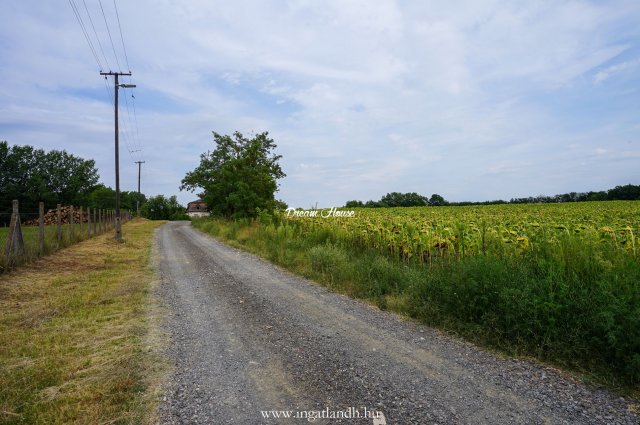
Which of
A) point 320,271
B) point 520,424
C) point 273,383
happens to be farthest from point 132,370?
point 320,271

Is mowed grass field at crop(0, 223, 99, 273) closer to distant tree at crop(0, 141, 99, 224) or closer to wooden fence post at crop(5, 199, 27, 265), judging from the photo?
wooden fence post at crop(5, 199, 27, 265)

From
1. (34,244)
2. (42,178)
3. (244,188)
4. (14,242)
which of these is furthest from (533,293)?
(42,178)

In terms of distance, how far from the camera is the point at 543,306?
4.76 metres

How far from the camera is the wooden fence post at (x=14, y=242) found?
10105mm

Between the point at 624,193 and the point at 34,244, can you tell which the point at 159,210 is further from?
the point at 624,193

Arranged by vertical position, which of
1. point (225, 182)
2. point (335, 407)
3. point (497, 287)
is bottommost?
point (335, 407)

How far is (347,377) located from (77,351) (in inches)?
130

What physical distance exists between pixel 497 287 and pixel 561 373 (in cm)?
145

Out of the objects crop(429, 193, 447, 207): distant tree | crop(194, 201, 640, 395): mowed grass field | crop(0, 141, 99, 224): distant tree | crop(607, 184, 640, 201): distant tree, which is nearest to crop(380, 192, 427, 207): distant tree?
crop(429, 193, 447, 207): distant tree

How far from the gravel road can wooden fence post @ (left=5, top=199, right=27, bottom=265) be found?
6.52 meters

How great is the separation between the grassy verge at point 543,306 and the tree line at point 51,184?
4438 cm

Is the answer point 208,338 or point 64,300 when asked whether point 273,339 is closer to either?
point 208,338

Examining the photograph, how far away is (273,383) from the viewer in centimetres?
391

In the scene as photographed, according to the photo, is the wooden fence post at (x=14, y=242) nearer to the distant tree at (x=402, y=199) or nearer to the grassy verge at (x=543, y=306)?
the grassy verge at (x=543, y=306)
